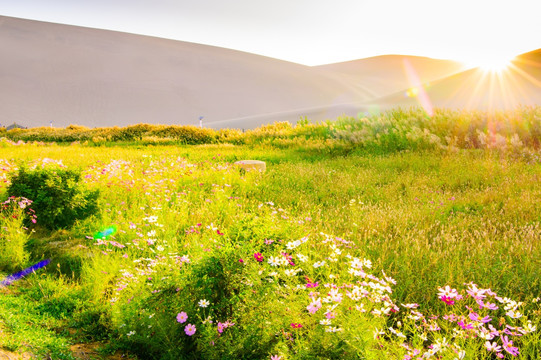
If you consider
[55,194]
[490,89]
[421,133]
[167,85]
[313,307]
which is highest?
[167,85]

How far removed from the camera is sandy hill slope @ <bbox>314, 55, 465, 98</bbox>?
9431 centimetres

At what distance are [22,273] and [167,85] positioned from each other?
58.6m

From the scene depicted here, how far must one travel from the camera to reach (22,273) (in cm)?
378

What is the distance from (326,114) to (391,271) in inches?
1537

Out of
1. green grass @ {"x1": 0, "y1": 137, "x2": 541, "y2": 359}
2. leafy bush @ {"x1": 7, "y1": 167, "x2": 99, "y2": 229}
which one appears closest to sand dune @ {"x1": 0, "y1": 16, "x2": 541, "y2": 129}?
green grass @ {"x1": 0, "y1": 137, "x2": 541, "y2": 359}

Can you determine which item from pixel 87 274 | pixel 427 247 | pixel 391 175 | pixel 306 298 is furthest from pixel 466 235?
pixel 87 274

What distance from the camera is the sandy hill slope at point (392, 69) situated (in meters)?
94.3

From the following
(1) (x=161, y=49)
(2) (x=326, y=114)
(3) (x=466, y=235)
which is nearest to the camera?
(3) (x=466, y=235)

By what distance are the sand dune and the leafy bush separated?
3206 centimetres

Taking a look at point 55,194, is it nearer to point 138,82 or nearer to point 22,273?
point 22,273

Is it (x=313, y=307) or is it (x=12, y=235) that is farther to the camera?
(x=12, y=235)

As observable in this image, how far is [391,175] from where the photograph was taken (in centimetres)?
748

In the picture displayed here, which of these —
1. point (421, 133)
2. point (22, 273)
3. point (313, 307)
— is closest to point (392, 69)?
point (421, 133)

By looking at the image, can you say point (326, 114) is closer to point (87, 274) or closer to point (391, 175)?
point (391, 175)
